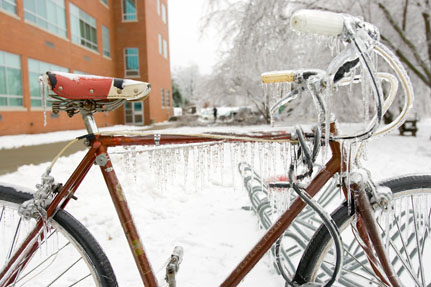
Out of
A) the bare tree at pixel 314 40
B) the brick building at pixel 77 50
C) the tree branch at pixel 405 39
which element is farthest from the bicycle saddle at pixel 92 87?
the brick building at pixel 77 50

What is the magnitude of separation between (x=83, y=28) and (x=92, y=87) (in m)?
18.0

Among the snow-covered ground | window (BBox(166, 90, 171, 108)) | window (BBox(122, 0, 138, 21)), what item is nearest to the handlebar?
the snow-covered ground

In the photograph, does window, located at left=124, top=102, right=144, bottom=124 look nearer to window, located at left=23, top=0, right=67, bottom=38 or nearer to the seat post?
window, located at left=23, top=0, right=67, bottom=38

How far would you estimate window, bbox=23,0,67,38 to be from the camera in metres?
12.5

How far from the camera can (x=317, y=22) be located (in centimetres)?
106

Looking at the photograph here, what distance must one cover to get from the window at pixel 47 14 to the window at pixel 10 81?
2089 millimetres

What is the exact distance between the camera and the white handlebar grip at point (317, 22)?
3.42 ft

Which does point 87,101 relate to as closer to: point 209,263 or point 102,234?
point 209,263

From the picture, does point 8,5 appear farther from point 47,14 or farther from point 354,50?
point 354,50

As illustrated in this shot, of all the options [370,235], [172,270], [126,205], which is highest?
[126,205]

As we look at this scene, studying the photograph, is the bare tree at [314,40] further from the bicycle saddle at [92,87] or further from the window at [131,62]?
the window at [131,62]

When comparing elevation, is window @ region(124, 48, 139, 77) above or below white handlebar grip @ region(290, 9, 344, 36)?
above

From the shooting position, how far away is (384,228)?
4.72 feet

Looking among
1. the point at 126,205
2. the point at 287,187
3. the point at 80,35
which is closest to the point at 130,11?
the point at 80,35
